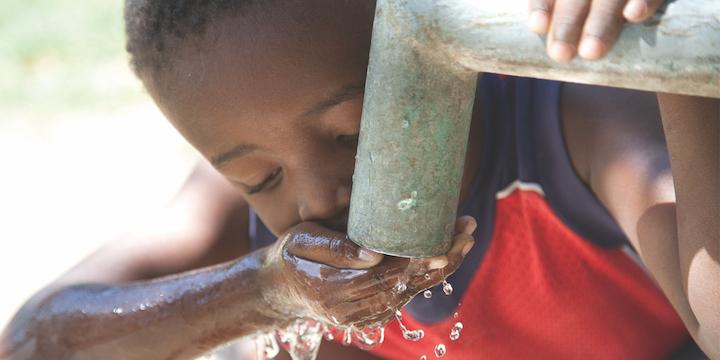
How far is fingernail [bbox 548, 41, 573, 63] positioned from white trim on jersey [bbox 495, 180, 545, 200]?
2.91ft

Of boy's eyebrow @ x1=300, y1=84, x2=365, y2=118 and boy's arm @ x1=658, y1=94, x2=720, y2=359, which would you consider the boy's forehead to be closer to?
boy's eyebrow @ x1=300, y1=84, x2=365, y2=118

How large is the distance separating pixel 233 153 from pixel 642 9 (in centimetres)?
77

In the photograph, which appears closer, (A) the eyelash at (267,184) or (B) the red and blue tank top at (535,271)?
(A) the eyelash at (267,184)

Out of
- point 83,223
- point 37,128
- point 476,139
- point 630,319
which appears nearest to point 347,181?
point 476,139

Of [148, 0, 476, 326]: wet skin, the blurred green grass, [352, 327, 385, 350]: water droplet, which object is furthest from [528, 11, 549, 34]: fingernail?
the blurred green grass

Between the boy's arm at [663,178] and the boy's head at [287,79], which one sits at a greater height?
the boy's head at [287,79]

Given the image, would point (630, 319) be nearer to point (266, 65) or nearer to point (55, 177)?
point (266, 65)

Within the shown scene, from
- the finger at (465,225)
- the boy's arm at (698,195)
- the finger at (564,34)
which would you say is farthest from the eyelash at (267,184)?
the finger at (564,34)

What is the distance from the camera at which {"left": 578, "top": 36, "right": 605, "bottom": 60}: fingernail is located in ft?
2.51

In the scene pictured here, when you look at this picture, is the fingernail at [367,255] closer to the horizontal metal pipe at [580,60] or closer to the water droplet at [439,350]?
the horizontal metal pipe at [580,60]

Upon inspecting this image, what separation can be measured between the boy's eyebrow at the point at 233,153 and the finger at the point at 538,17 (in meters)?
0.65

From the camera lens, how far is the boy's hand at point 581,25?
0.77 metres

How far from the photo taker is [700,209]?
104 cm

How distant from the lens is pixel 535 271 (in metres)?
1.75
